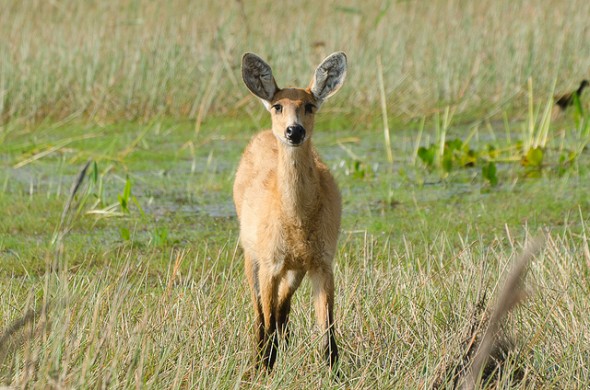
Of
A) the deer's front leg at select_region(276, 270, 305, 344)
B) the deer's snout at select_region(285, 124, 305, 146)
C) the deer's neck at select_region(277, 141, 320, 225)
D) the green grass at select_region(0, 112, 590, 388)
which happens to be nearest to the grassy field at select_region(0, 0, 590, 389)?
the green grass at select_region(0, 112, 590, 388)

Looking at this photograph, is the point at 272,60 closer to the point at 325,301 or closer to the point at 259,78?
the point at 259,78

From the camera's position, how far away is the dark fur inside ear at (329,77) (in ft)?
16.9

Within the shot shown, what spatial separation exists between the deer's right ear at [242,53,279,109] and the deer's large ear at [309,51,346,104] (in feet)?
0.66

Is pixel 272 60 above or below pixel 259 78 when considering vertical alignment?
above

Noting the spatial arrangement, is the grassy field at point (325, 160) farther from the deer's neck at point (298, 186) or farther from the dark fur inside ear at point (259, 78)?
the dark fur inside ear at point (259, 78)

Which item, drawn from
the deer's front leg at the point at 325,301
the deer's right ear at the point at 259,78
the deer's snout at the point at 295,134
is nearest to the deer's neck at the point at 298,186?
the deer's snout at the point at 295,134

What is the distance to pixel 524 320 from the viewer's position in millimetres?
5133

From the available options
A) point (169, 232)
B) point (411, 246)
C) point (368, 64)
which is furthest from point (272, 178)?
point (368, 64)

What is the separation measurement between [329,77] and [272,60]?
22.0ft

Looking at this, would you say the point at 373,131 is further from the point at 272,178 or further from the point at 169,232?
the point at 272,178

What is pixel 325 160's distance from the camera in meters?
10.2

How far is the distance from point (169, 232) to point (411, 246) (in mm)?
1824

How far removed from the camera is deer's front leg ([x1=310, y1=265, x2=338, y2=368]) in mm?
4797

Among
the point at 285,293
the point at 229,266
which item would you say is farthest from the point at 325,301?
the point at 229,266
